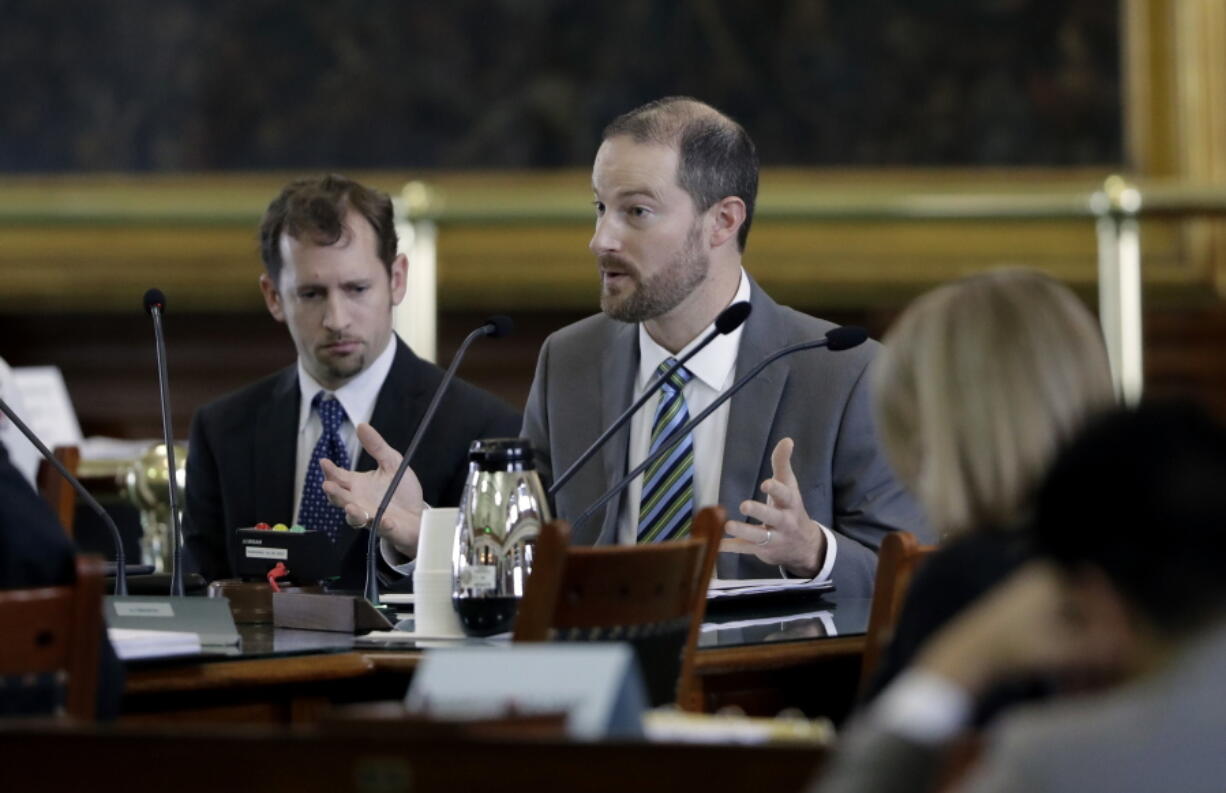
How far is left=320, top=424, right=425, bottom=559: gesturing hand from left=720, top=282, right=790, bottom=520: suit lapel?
2.22 ft

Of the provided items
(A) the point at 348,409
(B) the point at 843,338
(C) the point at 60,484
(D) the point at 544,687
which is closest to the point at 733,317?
(B) the point at 843,338

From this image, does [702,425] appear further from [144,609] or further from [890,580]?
[144,609]

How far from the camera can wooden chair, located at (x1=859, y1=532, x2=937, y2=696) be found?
272cm

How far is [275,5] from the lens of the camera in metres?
8.92

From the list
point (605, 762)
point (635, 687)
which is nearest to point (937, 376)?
point (635, 687)

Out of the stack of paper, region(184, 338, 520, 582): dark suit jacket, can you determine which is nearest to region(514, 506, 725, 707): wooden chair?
the stack of paper

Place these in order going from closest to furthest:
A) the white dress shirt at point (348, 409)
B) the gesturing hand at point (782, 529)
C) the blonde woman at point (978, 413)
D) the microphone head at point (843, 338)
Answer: the blonde woman at point (978, 413)
the gesturing hand at point (782, 529)
the microphone head at point (843, 338)
the white dress shirt at point (348, 409)

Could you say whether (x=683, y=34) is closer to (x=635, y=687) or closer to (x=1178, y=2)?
(x=1178, y=2)

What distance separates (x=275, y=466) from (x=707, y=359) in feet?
3.37

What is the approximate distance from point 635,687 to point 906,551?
118 cm

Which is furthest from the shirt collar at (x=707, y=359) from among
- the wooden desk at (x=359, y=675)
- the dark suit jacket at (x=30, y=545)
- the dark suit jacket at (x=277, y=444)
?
the dark suit jacket at (x=30, y=545)

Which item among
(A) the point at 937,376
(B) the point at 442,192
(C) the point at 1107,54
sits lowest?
(A) the point at 937,376

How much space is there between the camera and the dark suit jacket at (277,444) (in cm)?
411

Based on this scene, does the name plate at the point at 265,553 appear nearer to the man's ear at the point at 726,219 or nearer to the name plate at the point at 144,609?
the name plate at the point at 144,609
